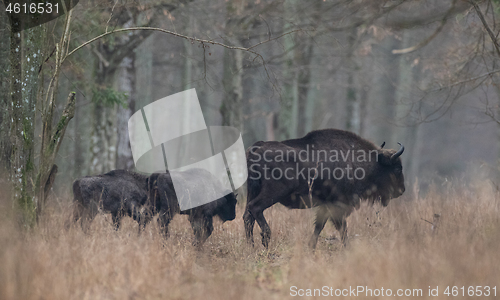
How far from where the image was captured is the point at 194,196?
21.1ft

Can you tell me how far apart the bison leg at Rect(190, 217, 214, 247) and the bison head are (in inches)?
110

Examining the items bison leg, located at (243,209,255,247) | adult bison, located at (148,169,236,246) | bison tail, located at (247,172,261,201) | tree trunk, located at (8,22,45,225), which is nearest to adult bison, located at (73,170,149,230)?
adult bison, located at (148,169,236,246)

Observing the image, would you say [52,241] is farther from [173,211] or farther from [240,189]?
[240,189]

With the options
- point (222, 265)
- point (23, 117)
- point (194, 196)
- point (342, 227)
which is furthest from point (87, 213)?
point (342, 227)

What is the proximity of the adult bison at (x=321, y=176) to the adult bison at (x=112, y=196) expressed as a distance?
1.81m

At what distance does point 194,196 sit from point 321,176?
1.95 meters

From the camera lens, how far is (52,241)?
4.98 metres

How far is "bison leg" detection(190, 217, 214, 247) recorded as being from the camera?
6077 mm

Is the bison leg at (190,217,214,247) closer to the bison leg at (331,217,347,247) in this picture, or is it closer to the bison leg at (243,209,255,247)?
the bison leg at (243,209,255,247)

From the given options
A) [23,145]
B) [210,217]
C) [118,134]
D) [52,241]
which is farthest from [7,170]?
[118,134]

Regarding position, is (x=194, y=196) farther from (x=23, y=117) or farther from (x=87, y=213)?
(x=23, y=117)

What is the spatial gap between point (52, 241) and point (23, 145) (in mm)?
1382

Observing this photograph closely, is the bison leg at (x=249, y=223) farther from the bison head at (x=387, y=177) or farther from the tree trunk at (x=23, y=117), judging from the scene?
the tree trunk at (x=23, y=117)

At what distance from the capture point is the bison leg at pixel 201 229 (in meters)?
6.08
